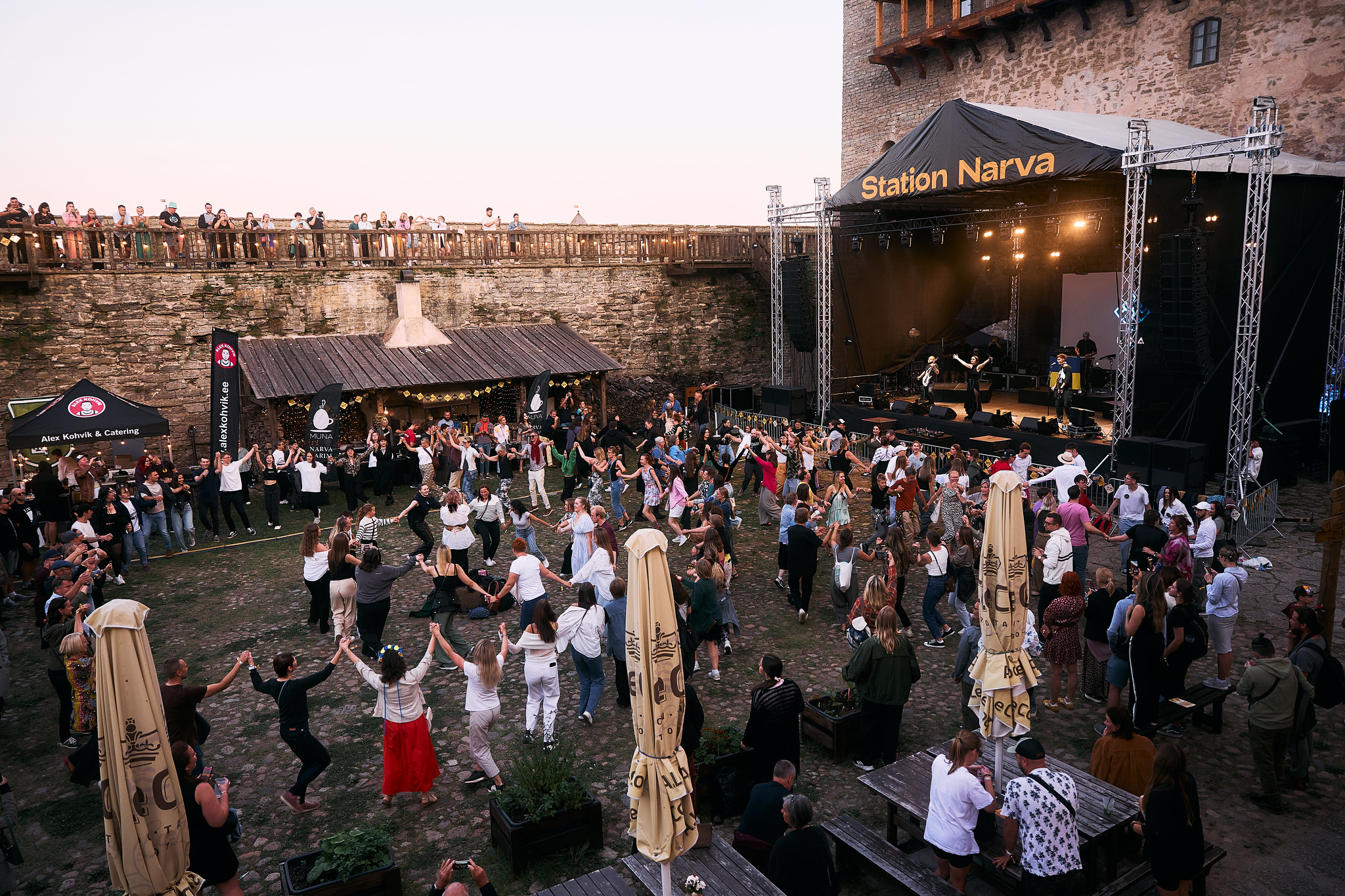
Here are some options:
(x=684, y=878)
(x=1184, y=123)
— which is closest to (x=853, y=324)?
(x=1184, y=123)

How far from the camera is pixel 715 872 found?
489 centimetres

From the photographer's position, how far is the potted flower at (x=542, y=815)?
5.54m

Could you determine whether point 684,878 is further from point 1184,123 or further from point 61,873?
point 1184,123

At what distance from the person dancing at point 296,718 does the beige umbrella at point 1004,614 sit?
176 inches

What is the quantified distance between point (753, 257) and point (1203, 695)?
66.1 ft

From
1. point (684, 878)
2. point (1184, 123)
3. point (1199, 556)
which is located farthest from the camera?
point (1184, 123)

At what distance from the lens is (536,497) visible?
15.1m

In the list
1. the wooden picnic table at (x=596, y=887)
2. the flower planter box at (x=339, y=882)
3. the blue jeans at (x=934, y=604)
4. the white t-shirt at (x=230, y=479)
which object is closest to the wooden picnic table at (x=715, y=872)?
the wooden picnic table at (x=596, y=887)

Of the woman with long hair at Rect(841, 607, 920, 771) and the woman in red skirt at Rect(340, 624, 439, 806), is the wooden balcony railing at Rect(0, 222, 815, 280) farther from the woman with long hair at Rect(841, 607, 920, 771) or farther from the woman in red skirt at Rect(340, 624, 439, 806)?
the woman with long hair at Rect(841, 607, 920, 771)

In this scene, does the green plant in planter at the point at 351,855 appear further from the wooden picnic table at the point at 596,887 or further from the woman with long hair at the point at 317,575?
the woman with long hair at the point at 317,575

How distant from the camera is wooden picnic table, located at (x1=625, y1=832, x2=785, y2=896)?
15.5ft

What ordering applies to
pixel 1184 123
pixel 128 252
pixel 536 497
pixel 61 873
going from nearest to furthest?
pixel 61 873 → pixel 536 497 → pixel 128 252 → pixel 1184 123

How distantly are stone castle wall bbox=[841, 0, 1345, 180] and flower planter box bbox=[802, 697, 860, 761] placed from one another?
1801 centimetres

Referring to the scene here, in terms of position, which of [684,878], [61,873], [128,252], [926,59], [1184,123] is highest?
[926,59]
